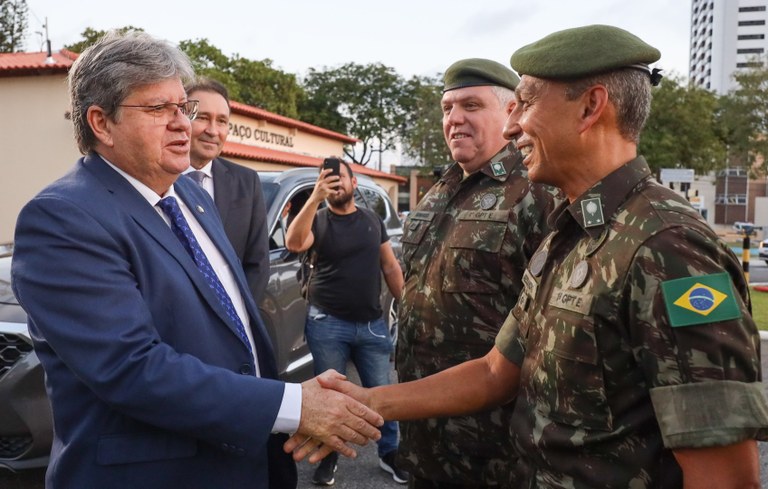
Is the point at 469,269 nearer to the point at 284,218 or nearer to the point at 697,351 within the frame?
the point at 697,351

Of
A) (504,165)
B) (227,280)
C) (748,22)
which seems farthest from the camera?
(748,22)

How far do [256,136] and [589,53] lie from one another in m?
20.2

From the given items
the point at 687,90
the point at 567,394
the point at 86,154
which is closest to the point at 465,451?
the point at 567,394

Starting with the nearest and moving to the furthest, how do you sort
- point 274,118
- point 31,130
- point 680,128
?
point 31,130, point 274,118, point 680,128

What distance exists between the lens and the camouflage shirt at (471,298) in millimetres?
2568

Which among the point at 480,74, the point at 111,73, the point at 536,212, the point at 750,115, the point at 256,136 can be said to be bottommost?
the point at 536,212

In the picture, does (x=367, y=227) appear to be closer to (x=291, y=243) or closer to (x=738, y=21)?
(x=291, y=243)

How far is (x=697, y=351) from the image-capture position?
132 centimetres

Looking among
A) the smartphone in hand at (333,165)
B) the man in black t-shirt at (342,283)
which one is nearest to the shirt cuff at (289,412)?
the man in black t-shirt at (342,283)

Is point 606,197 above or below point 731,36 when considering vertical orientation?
below

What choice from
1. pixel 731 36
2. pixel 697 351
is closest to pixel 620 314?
pixel 697 351

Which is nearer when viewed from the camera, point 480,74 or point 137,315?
point 137,315

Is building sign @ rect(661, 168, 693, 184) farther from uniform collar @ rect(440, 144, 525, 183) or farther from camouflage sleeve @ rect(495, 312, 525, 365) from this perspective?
camouflage sleeve @ rect(495, 312, 525, 365)

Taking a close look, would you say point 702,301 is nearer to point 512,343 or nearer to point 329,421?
point 512,343
